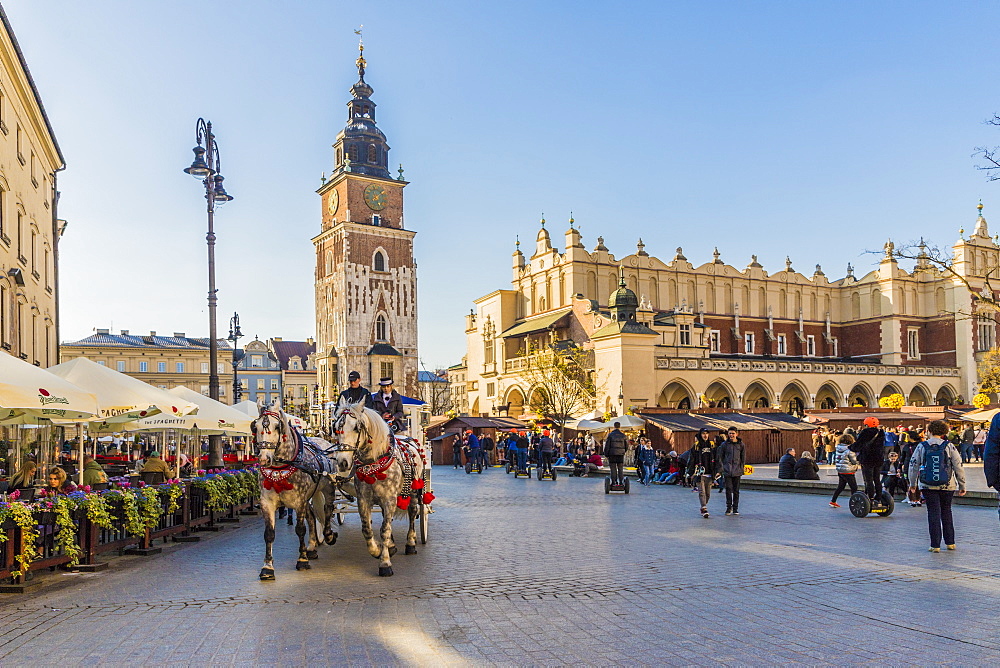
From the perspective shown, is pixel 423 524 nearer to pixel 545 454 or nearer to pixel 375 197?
pixel 545 454

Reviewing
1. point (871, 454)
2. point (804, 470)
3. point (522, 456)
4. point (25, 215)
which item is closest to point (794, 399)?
point (522, 456)

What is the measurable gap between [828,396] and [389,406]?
52898 millimetres

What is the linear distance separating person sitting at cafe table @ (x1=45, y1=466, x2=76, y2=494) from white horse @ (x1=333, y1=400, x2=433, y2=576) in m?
3.24

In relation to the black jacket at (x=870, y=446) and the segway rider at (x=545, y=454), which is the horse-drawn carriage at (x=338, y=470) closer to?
the black jacket at (x=870, y=446)

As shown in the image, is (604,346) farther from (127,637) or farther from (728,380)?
(127,637)

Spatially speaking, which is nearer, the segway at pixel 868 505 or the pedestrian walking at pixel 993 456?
the pedestrian walking at pixel 993 456

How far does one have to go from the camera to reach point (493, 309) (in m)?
66.4

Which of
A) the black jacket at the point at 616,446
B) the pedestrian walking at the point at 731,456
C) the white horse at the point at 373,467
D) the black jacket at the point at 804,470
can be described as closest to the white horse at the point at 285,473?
the white horse at the point at 373,467

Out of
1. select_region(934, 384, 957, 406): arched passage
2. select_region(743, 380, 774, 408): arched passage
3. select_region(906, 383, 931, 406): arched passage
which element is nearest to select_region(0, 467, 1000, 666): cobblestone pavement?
select_region(743, 380, 774, 408): arched passage

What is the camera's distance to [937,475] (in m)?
10.3

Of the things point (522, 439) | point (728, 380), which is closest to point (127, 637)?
point (522, 439)

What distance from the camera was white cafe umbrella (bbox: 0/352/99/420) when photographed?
911 cm

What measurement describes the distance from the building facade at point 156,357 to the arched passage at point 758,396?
57639 millimetres

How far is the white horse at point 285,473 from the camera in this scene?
9.32m
